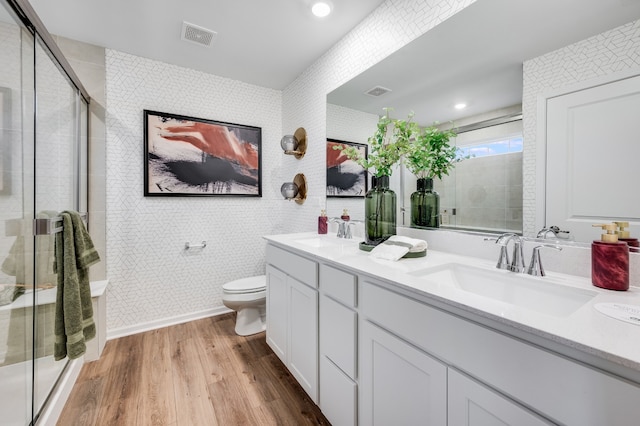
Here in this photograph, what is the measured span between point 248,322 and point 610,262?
2325mm

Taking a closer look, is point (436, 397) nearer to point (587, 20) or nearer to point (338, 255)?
point (338, 255)

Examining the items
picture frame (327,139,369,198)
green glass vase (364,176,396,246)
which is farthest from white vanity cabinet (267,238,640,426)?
picture frame (327,139,369,198)

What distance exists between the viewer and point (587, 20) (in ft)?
3.19

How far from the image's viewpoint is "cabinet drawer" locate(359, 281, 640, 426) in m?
0.53

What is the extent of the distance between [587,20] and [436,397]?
138cm

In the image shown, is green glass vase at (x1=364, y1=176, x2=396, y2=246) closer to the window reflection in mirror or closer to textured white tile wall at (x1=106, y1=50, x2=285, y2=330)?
the window reflection in mirror

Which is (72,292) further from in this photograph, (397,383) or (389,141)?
(389,141)

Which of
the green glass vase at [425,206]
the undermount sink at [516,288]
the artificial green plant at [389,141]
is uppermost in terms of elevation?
the artificial green plant at [389,141]

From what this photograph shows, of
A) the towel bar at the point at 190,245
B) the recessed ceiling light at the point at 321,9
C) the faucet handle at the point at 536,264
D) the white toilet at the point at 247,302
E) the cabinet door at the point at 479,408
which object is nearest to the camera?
the cabinet door at the point at 479,408

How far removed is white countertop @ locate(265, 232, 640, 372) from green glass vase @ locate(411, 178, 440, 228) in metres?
0.31

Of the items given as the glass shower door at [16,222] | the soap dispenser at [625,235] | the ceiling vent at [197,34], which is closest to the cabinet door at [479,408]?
the soap dispenser at [625,235]

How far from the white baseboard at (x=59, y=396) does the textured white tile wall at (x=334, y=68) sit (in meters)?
1.90

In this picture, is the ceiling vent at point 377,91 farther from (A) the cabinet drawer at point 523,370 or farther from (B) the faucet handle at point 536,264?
(A) the cabinet drawer at point 523,370

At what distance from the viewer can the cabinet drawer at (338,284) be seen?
1.20m
